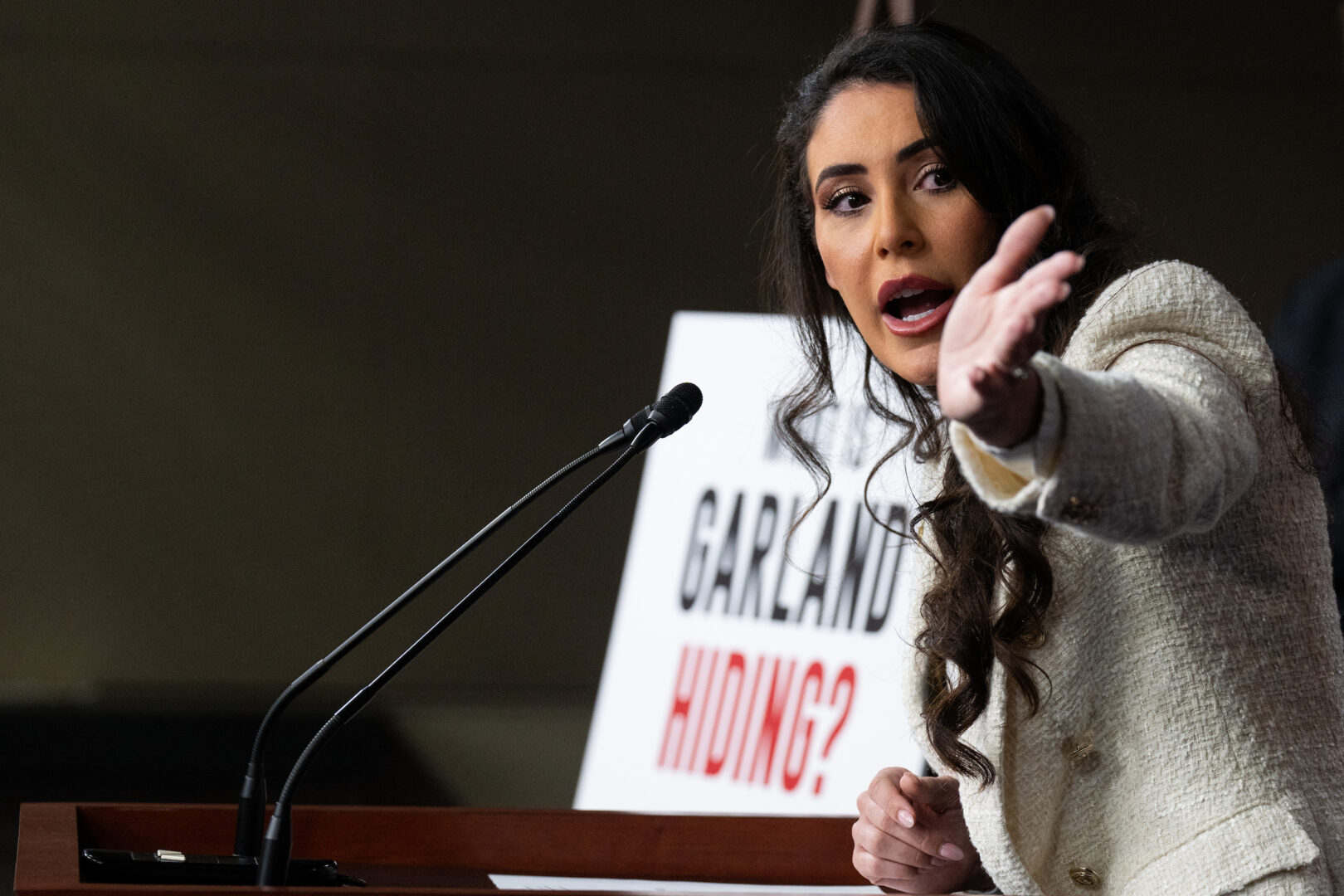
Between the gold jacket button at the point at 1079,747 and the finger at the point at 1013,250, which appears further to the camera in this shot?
the gold jacket button at the point at 1079,747

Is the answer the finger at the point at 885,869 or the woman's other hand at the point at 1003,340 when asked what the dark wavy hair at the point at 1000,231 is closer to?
the finger at the point at 885,869

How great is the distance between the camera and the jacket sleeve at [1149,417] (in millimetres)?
777

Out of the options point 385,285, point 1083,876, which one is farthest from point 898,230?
point 385,285

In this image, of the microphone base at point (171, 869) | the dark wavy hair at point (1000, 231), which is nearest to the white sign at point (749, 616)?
the dark wavy hair at point (1000, 231)

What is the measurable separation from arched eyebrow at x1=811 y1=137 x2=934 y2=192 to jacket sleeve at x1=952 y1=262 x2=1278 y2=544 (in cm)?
26

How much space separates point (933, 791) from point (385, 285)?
355 centimetres

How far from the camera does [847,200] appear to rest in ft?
4.18

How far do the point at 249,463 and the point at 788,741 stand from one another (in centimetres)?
212

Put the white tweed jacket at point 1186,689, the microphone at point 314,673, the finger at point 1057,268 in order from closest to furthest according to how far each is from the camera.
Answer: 1. the finger at point 1057,268
2. the white tweed jacket at point 1186,689
3. the microphone at point 314,673

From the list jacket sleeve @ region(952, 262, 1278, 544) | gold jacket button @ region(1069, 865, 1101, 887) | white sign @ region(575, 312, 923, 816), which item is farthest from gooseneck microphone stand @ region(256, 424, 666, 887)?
white sign @ region(575, 312, 923, 816)

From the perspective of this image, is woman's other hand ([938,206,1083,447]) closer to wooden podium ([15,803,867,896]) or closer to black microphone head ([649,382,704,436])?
black microphone head ([649,382,704,436])

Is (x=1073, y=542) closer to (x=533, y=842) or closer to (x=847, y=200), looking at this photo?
(x=847, y=200)

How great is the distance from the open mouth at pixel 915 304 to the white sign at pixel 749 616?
5.57ft

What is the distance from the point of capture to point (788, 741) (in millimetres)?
3172
